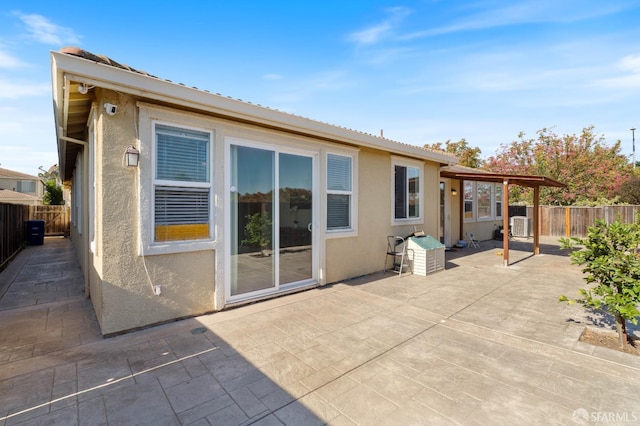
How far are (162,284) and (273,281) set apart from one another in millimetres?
1866

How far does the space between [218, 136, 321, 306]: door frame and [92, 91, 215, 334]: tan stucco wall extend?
82cm

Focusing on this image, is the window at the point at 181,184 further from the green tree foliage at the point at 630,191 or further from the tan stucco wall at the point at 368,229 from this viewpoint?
the green tree foliage at the point at 630,191

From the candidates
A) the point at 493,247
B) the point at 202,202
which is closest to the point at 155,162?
the point at 202,202

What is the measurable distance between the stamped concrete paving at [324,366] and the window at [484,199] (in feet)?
29.1

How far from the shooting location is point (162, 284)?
4.10 m

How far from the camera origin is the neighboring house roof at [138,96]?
10.8ft

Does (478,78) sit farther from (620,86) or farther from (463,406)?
(463,406)

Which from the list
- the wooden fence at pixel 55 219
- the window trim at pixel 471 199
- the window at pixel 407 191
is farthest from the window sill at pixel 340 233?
the wooden fence at pixel 55 219

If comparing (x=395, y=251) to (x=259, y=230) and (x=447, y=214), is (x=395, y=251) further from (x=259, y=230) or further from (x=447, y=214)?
(x=447, y=214)

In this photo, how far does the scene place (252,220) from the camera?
5.07 m

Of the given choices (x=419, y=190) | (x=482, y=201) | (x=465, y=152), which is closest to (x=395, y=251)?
(x=419, y=190)

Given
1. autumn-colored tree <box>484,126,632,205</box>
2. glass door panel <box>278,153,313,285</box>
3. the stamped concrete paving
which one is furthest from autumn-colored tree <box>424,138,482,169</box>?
glass door panel <box>278,153,313,285</box>

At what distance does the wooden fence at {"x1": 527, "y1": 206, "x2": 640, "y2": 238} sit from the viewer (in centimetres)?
1477

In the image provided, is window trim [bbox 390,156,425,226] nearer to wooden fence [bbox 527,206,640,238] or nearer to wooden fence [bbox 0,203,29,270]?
wooden fence [bbox 0,203,29,270]
